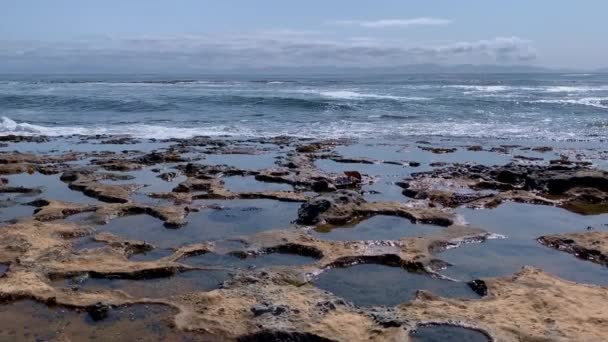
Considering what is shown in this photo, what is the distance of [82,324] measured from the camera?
269 inches

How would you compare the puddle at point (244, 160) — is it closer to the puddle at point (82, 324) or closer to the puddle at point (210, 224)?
the puddle at point (210, 224)

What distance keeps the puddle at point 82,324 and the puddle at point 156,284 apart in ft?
1.84

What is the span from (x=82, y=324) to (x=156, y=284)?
56.0 inches

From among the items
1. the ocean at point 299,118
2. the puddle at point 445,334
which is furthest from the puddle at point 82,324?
the ocean at point 299,118

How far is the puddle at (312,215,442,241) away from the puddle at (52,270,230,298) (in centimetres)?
278

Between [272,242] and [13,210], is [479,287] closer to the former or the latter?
[272,242]

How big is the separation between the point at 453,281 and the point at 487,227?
3.22m

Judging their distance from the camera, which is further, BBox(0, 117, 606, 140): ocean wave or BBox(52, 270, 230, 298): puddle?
BBox(0, 117, 606, 140): ocean wave

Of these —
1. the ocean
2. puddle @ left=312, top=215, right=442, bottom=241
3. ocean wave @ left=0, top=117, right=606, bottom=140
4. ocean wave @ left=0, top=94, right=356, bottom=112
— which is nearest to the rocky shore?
puddle @ left=312, top=215, right=442, bottom=241

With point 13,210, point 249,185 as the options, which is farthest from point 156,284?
point 249,185

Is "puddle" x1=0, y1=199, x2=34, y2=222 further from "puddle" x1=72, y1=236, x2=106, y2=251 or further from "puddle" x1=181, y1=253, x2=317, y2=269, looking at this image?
"puddle" x1=181, y1=253, x2=317, y2=269

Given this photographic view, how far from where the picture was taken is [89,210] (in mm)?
11812

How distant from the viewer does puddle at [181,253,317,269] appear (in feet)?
29.4

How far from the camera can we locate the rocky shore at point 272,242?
6.93m
